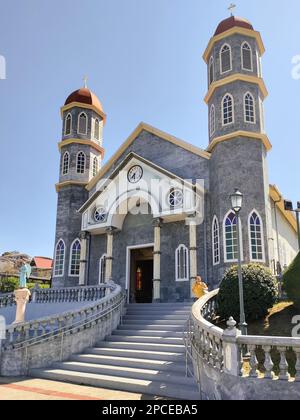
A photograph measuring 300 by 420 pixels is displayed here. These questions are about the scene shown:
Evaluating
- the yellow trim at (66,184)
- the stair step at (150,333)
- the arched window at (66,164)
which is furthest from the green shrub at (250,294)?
the arched window at (66,164)

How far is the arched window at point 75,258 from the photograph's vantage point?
74.1 ft

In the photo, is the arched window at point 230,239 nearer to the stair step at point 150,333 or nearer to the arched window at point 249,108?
the arched window at point 249,108

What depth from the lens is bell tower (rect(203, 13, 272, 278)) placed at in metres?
17.3

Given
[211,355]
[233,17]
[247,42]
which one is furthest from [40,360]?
[233,17]

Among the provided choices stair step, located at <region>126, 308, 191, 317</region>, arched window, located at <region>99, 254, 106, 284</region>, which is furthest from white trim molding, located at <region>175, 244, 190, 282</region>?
arched window, located at <region>99, 254, 106, 284</region>

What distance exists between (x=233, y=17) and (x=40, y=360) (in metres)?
19.6

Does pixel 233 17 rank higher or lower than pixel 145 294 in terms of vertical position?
higher

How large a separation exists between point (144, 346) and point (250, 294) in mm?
3740

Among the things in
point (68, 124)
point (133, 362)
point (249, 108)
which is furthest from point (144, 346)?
point (68, 124)

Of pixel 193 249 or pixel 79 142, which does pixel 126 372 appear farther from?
pixel 79 142

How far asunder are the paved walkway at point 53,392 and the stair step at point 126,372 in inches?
32.5

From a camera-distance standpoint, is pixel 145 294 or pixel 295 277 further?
pixel 145 294

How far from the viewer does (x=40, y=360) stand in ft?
38.2

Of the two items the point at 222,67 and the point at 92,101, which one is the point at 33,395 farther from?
the point at 92,101
